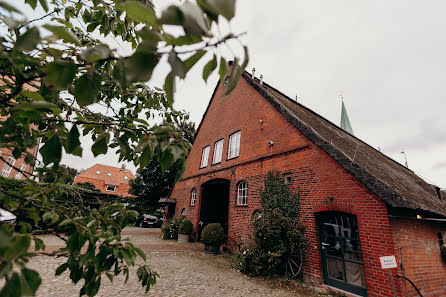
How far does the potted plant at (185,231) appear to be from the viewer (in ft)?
40.9

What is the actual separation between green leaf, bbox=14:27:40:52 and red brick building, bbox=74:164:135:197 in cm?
4017

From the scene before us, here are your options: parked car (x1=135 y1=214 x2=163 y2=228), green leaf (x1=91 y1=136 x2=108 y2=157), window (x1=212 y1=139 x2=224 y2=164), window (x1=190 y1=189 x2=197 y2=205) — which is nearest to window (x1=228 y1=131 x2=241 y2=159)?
window (x1=212 y1=139 x2=224 y2=164)

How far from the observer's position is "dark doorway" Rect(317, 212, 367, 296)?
5516 mm

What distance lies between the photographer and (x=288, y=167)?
7855 millimetres

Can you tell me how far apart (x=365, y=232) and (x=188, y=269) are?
5.64 m

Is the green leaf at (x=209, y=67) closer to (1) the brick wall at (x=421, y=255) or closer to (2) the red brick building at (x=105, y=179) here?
(1) the brick wall at (x=421, y=255)

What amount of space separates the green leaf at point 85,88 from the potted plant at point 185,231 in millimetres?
12951

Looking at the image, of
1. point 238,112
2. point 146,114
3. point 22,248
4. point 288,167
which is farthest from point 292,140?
point 22,248

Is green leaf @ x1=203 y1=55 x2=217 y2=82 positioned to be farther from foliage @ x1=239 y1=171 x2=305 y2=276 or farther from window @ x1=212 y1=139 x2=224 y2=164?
window @ x1=212 y1=139 x2=224 y2=164

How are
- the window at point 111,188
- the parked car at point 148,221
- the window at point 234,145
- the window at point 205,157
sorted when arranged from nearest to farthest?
the window at point 234,145 → the window at point 205,157 → the parked car at point 148,221 → the window at point 111,188

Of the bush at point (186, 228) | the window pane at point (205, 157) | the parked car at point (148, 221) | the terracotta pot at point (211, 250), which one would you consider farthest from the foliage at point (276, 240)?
the parked car at point (148, 221)

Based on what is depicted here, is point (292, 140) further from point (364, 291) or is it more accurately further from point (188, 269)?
point (188, 269)

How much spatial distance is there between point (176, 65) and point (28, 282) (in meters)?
0.76

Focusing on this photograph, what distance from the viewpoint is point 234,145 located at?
11594 millimetres
